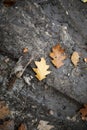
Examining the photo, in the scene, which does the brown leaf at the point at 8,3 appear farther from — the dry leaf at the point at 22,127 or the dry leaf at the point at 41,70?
the dry leaf at the point at 22,127

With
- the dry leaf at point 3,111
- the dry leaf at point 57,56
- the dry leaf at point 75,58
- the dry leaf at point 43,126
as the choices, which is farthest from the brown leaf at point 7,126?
the dry leaf at point 75,58

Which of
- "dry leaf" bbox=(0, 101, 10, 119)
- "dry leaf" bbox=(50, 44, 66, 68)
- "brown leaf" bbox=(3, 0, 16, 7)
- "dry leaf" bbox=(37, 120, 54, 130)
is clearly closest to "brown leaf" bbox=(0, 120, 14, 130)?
"dry leaf" bbox=(0, 101, 10, 119)

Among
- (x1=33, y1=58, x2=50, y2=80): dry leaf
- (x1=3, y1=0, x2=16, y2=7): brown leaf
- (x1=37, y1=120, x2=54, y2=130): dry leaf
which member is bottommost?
(x1=37, y1=120, x2=54, y2=130): dry leaf

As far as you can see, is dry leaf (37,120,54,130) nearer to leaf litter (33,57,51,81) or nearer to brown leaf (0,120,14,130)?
brown leaf (0,120,14,130)

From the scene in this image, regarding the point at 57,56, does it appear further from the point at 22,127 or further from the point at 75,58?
the point at 22,127

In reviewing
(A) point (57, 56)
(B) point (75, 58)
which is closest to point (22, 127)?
(A) point (57, 56)

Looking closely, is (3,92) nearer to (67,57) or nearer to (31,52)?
(31,52)

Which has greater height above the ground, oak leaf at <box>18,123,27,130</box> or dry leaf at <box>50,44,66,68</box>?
dry leaf at <box>50,44,66,68</box>
